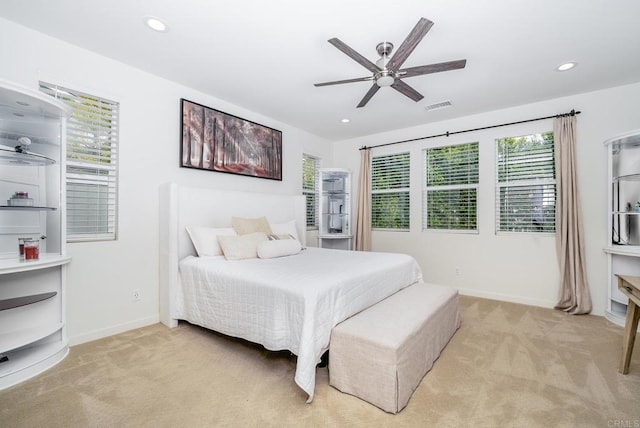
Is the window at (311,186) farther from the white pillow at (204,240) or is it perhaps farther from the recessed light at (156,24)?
the recessed light at (156,24)

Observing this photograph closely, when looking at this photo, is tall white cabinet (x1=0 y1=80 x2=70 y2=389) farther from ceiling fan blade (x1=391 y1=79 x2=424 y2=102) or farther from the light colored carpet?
ceiling fan blade (x1=391 y1=79 x2=424 y2=102)

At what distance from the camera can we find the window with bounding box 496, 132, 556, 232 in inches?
146

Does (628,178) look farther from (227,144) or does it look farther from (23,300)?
(23,300)

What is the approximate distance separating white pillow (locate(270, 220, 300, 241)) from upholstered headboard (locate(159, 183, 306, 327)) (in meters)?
0.29

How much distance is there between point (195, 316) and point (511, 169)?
432 centimetres

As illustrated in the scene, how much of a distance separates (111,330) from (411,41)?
136 inches

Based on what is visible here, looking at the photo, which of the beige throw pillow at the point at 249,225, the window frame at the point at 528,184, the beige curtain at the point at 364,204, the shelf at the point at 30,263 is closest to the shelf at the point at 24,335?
the shelf at the point at 30,263

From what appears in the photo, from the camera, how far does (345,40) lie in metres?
2.41

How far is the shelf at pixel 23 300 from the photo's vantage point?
6.33 feet

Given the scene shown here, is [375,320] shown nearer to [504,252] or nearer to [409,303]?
[409,303]

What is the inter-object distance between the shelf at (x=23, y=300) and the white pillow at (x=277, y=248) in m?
1.66

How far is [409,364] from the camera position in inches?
68.6

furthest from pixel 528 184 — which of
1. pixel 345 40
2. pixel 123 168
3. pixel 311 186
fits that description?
pixel 123 168

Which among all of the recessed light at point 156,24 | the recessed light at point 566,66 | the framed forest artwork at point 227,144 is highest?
the recessed light at point 156,24
